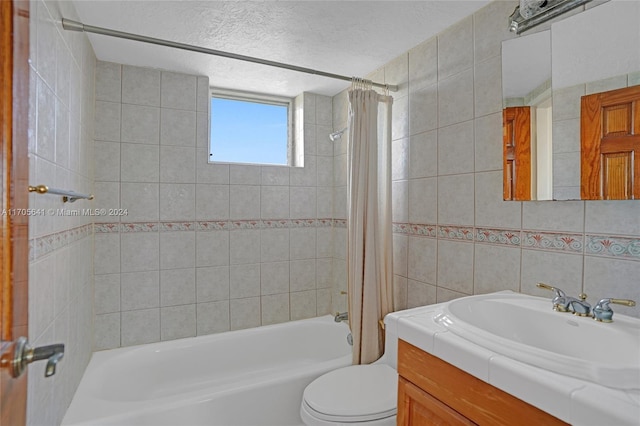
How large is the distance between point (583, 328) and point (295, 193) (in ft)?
6.65

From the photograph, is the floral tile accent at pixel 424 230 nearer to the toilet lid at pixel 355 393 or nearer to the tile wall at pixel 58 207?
the toilet lid at pixel 355 393

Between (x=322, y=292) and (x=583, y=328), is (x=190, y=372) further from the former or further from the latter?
(x=583, y=328)

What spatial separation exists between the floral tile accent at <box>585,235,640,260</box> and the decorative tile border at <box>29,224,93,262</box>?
1860mm

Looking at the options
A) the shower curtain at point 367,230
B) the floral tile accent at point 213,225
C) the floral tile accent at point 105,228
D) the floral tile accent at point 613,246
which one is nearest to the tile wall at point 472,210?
the floral tile accent at point 613,246

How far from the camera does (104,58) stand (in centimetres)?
210

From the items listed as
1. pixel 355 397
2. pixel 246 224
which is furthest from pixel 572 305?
pixel 246 224

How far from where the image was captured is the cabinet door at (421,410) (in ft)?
3.10

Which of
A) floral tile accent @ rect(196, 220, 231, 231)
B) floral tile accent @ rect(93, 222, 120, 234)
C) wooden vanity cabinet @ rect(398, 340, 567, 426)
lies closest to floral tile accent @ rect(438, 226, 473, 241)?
wooden vanity cabinet @ rect(398, 340, 567, 426)

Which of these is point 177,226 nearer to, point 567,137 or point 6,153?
point 6,153

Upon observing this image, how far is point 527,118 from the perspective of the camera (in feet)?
4.47

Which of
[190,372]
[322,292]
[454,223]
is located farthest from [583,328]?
[190,372]

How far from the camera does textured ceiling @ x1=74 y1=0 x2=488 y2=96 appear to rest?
1.56 meters

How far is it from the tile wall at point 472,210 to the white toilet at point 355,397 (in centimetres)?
45

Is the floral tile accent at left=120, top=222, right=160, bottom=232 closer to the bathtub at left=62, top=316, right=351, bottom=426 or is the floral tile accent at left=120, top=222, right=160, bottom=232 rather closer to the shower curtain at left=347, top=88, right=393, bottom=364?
the bathtub at left=62, top=316, right=351, bottom=426
